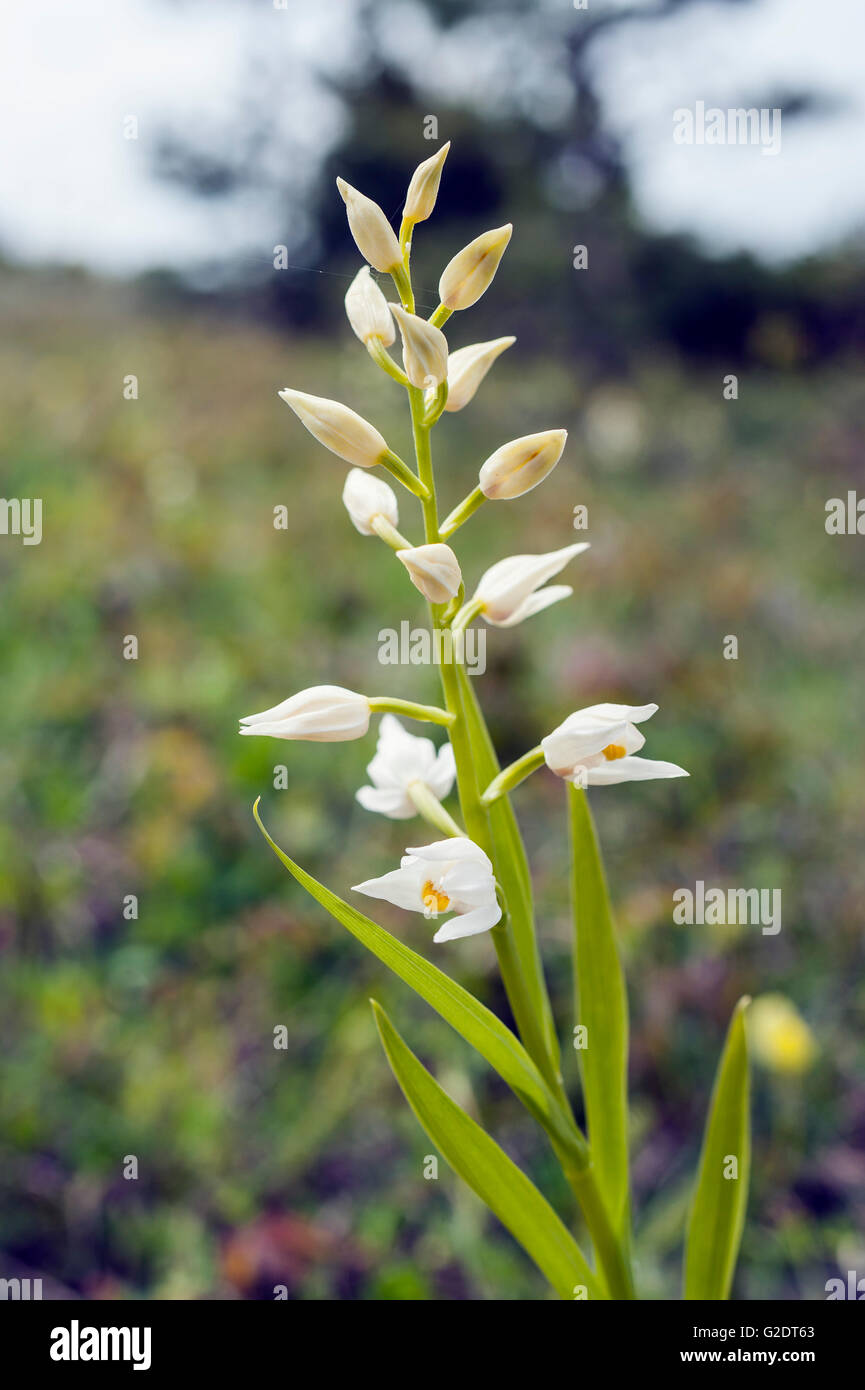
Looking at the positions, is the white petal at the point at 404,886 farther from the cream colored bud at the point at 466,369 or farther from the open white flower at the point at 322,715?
the cream colored bud at the point at 466,369

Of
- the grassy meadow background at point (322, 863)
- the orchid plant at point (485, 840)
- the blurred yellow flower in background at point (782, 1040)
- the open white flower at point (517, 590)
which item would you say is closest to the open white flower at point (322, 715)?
the orchid plant at point (485, 840)

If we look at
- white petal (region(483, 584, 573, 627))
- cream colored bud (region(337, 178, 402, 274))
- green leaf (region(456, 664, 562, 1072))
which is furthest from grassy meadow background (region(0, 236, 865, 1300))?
cream colored bud (region(337, 178, 402, 274))

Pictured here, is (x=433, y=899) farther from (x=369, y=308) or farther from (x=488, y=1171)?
(x=369, y=308)

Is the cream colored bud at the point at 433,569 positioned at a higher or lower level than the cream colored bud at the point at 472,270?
lower

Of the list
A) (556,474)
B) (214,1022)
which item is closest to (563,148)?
(556,474)

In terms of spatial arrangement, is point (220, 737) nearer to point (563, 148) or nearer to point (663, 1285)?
point (663, 1285)

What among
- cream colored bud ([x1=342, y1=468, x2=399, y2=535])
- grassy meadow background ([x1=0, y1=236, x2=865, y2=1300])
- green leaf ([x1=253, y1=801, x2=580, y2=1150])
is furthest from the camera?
grassy meadow background ([x1=0, y1=236, x2=865, y2=1300])

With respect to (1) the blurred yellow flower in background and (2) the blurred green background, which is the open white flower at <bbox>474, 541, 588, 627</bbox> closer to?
(2) the blurred green background

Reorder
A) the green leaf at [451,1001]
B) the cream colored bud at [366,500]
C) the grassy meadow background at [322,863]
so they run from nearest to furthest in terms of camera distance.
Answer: the green leaf at [451,1001]
the cream colored bud at [366,500]
the grassy meadow background at [322,863]
